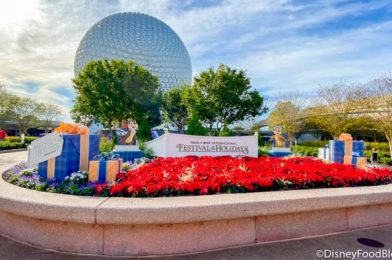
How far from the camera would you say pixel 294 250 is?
3.31 meters

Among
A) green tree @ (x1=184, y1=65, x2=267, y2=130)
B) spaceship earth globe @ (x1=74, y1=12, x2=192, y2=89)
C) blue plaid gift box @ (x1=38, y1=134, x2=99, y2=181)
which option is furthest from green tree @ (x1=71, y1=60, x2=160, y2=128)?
blue plaid gift box @ (x1=38, y1=134, x2=99, y2=181)

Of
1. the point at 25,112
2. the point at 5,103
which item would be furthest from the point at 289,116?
the point at 25,112

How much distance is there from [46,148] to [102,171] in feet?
3.32

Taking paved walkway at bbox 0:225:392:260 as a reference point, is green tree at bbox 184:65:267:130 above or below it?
above

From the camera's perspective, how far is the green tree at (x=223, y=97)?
22453mm

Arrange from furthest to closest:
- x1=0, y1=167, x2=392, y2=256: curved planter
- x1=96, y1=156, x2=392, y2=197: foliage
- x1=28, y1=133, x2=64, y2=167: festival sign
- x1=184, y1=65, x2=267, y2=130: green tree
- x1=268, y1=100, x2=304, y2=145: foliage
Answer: x1=268, y1=100, x2=304, y2=145: foliage
x1=184, y1=65, x2=267, y2=130: green tree
x1=28, y1=133, x2=64, y2=167: festival sign
x1=96, y1=156, x2=392, y2=197: foliage
x1=0, y1=167, x2=392, y2=256: curved planter

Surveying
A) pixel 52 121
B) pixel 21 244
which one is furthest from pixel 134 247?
pixel 52 121

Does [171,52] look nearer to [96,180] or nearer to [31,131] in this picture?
[31,131]

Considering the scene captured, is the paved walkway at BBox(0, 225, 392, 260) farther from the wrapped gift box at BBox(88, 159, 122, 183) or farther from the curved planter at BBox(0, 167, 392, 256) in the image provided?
the wrapped gift box at BBox(88, 159, 122, 183)

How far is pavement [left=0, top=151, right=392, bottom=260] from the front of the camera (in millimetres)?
3096

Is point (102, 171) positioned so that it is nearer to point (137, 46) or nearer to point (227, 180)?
point (227, 180)

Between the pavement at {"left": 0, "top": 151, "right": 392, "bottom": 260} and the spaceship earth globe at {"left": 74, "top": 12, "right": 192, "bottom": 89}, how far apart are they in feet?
130

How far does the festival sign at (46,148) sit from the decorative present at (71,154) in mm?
209

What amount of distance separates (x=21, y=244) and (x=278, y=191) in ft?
12.4
